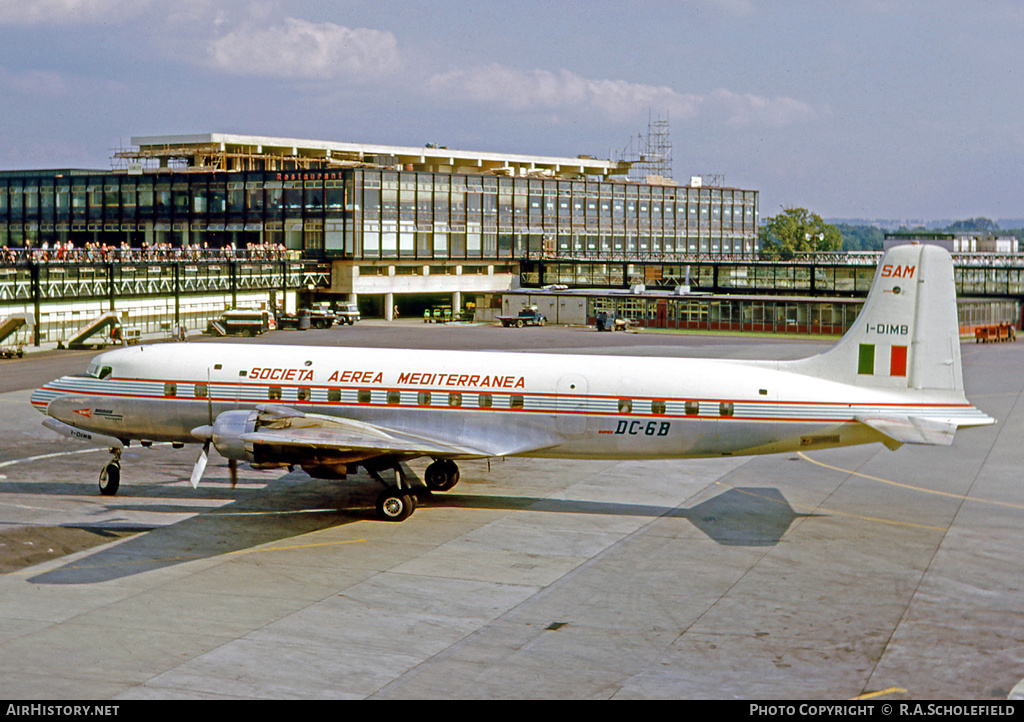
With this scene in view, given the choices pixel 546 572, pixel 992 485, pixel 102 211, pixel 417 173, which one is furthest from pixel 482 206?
pixel 546 572

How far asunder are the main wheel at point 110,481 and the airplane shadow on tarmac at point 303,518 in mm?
813

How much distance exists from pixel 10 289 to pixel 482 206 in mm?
65627

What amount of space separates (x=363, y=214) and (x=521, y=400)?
288 feet

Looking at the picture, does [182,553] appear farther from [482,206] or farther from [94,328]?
[482,206]

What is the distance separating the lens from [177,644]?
63.4 feet

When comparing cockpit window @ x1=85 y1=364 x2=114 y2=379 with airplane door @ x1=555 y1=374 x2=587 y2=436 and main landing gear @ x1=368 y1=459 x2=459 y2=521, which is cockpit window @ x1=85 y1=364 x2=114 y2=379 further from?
airplane door @ x1=555 y1=374 x2=587 y2=436

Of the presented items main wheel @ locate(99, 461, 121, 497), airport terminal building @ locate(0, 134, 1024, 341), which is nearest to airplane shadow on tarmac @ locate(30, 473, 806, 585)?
main wheel @ locate(99, 461, 121, 497)

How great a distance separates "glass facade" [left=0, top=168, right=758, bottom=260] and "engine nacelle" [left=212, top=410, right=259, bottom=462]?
87.2 meters

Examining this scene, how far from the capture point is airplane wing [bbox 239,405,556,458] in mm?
27280

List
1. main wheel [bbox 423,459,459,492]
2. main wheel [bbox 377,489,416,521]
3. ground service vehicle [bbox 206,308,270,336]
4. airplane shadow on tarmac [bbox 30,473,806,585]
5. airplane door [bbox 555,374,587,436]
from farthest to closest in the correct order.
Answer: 1. ground service vehicle [bbox 206,308,270,336]
2. main wheel [bbox 423,459,459,492]
3. airplane door [bbox 555,374,587,436]
4. main wheel [bbox 377,489,416,521]
5. airplane shadow on tarmac [bbox 30,473,806,585]

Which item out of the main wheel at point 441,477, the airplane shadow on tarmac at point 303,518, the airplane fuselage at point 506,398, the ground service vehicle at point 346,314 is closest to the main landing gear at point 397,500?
the airplane shadow on tarmac at point 303,518

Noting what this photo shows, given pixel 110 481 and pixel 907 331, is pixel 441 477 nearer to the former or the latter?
pixel 110 481

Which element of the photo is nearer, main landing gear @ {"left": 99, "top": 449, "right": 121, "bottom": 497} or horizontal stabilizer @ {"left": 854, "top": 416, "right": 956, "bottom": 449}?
horizontal stabilizer @ {"left": 854, "top": 416, "right": 956, "bottom": 449}

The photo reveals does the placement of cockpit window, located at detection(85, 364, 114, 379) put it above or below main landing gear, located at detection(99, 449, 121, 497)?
above
